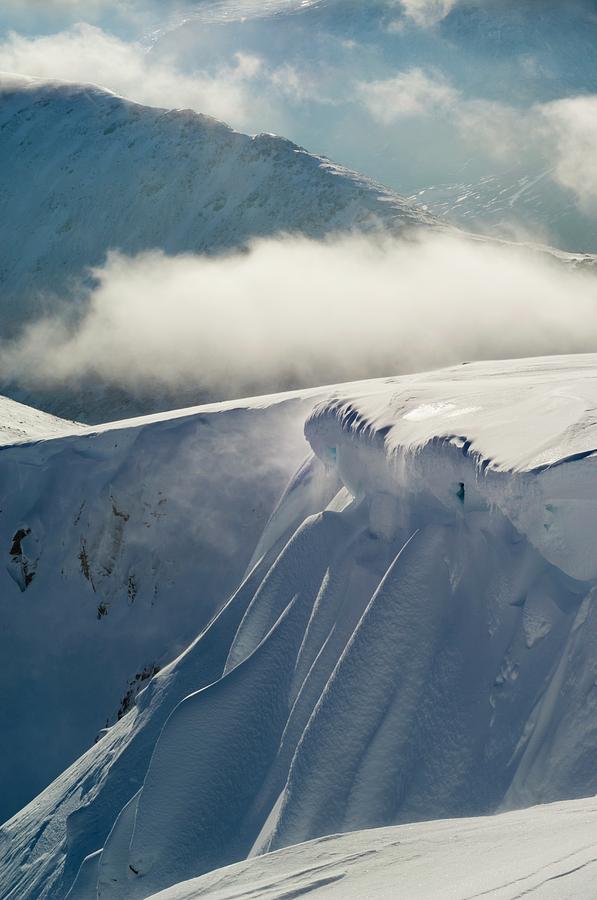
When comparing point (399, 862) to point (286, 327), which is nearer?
point (399, 862)

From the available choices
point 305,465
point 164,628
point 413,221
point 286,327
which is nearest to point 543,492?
point 305,465

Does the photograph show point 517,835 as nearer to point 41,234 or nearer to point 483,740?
point 483,740

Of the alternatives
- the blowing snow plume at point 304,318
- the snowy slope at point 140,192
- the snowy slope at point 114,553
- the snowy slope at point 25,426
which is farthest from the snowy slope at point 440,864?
the snowy slope at point 140,192

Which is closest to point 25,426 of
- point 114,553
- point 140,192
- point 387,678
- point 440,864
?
point 114,553

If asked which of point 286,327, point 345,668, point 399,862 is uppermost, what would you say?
point 286,327

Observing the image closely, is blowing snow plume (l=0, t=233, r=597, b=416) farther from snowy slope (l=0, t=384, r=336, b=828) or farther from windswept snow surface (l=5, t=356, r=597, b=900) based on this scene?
windswept snow surface (l=5, t=356, r=597, b=900)

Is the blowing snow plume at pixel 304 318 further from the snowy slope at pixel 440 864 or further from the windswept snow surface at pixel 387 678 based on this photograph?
the snowy slope at pixel 440 864

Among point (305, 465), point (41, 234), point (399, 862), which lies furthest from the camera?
point (41, 234)

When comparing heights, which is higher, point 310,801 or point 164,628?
point 164,628
